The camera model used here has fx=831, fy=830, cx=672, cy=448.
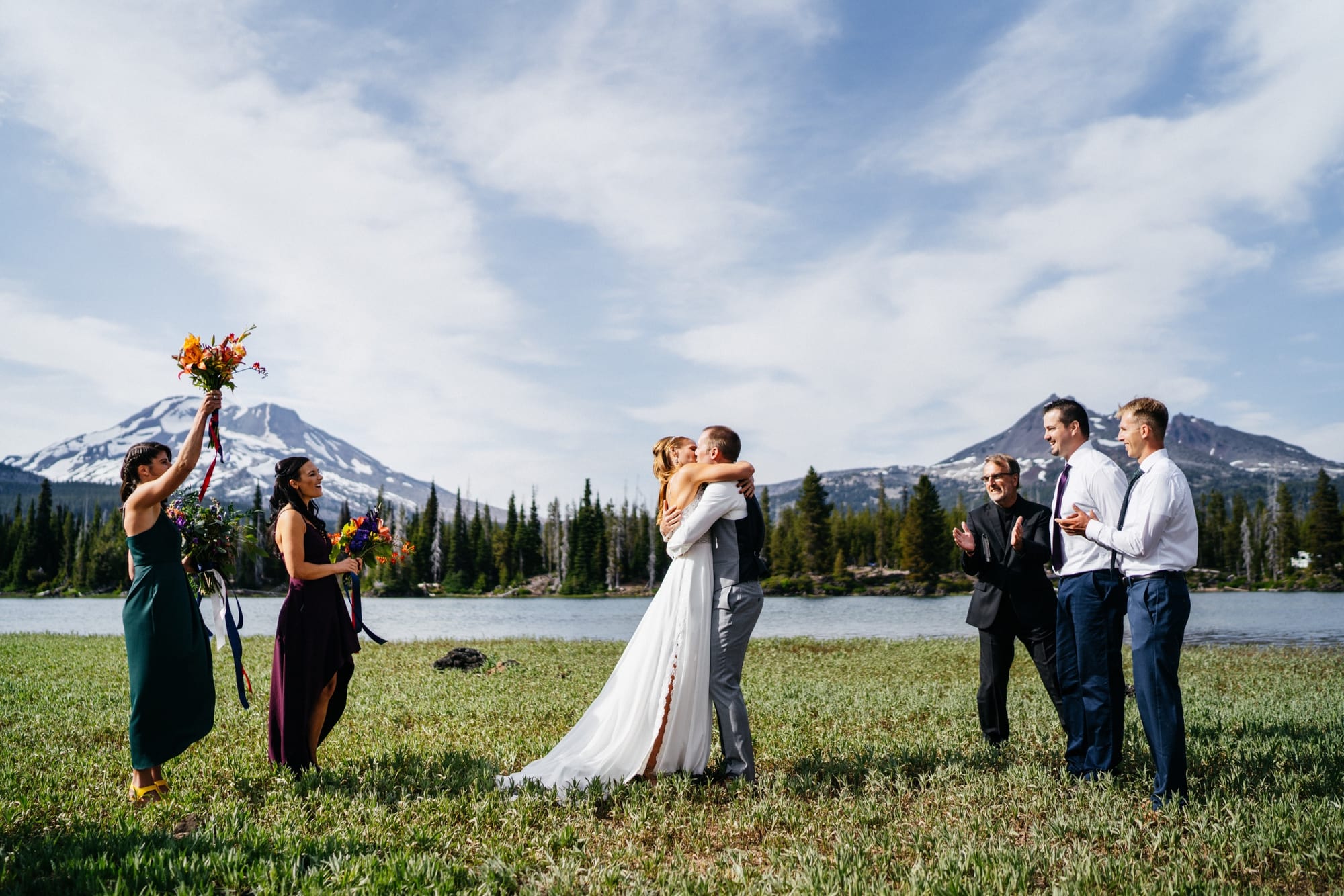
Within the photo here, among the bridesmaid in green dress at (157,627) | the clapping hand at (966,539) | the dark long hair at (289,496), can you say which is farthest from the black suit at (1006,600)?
the bridesmaid in green dress at (157,627)

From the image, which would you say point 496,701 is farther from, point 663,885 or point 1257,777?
point 1257,777

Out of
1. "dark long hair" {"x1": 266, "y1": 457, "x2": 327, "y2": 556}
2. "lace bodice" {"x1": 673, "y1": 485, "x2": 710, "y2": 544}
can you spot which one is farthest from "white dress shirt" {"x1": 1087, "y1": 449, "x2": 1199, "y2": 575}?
"dark long hair" {"x1": 266, "y1": 457, "x2": 327, "y2": 556}

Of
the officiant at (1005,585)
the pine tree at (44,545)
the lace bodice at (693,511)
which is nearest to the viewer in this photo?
the lace bodice at (693,511)

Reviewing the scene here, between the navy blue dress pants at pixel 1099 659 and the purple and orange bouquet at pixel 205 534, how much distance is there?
744 cm

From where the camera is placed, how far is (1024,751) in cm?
828

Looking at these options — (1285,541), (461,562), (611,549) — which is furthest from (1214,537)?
(461,562)

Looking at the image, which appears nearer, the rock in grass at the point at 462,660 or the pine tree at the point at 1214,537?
the rock in grass at the point at 462,660

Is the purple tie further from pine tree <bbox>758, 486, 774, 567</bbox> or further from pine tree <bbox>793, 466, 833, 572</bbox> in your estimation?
pine tree <bbox>793, 466, 833, 572</bbox>

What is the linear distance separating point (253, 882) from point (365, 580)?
12077cm

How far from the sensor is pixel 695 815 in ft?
19.8

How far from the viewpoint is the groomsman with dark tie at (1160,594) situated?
233 inches

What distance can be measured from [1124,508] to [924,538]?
97322mm

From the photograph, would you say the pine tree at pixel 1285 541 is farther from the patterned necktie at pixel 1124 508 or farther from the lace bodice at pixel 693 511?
the lace bodice at pixel 693 511

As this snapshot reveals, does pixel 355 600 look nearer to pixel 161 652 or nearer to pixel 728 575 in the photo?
pixel 161 652
